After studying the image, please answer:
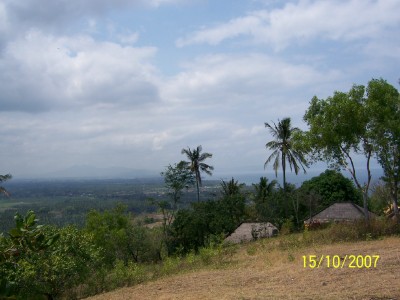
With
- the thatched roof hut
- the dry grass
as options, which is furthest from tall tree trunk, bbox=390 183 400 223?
the thatched roof hut

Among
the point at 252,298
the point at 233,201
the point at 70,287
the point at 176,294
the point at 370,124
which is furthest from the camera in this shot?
the point at 233,201

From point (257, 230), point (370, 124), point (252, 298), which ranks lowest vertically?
point (257, 230)

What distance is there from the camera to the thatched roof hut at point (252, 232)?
2628cm

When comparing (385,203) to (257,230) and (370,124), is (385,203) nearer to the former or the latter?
(257,230)

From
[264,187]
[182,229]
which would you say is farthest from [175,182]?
[264,187]

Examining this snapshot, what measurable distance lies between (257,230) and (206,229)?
3.47m

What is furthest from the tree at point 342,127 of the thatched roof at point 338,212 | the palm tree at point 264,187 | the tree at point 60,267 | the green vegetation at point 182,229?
the palm tree at point 264,187

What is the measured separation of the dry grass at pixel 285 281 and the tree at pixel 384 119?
3468 mm

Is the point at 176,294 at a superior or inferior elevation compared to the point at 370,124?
inferior

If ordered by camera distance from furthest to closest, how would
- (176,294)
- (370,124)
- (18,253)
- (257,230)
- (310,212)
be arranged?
1. (310,212)
2. (257,230)
3. (370,124)
4. (176,294)
5. (18,253)

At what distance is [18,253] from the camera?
2.68 meters

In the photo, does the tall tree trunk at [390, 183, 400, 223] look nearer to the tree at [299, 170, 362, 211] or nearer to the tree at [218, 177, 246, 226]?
the tree at [218, 177, 246, 226]

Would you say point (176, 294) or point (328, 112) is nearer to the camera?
point (176, 294)

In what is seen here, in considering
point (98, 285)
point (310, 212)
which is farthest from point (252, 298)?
point (310, 212)
